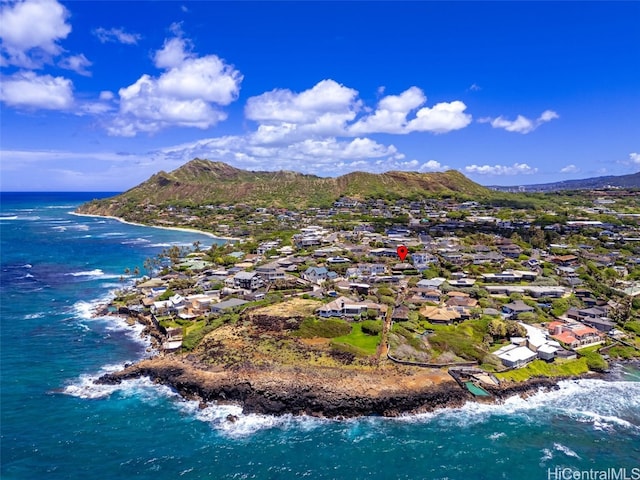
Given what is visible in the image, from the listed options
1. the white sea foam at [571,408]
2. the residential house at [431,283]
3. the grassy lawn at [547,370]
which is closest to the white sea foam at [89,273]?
the residential house at [431,283]

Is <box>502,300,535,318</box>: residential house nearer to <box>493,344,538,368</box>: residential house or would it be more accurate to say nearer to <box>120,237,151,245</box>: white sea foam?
<box>493,344,538,368</box>: residential house

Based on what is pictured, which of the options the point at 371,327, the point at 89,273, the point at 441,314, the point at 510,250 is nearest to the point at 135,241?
the point at 89,273

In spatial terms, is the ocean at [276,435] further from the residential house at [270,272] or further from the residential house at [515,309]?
the residential house at [270,272]

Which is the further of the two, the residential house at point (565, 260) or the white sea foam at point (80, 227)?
the white sea foam at point (80, 227)

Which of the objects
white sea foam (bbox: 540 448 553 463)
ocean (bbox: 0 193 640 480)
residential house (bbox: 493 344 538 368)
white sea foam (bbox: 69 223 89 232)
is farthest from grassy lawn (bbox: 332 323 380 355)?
white sea foam (bbox: 69 223 89 232)

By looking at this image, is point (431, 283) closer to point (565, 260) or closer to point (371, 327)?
point (371, 327)
